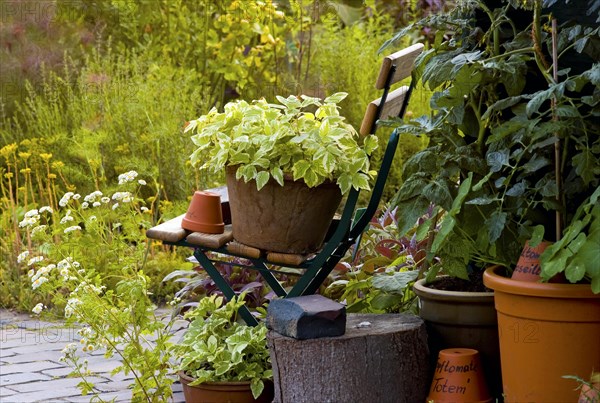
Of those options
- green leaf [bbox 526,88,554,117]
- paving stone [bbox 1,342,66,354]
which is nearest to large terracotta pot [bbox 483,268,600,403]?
green leaf [bbox 526,88,554,117]

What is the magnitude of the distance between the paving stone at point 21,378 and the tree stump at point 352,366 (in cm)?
139

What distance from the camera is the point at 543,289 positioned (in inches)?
110

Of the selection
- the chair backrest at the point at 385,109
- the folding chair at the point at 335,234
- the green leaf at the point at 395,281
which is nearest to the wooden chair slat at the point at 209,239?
the folding chair at the point at 335,234

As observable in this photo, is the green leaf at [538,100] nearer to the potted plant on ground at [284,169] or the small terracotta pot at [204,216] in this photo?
the potted plant on ground at [284,169]

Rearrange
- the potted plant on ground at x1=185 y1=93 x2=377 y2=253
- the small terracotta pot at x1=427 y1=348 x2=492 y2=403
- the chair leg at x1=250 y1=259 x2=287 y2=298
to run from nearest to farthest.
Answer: the small terracotta pot at x1=427 y1=348 x2=492 y2=403, the potted plant on ground at x1=185 y1=93 x2=377 y2=253, the chair leg at x1=250 y1=259 x2=287 y2=298

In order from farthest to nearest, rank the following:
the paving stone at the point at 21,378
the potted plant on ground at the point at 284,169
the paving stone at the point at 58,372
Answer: the paving stone at the point at 58,372 → the paving stone at the point at 21,378 → the potted plant on ground at the point at 284,169

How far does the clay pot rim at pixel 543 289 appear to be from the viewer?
9.11 ft

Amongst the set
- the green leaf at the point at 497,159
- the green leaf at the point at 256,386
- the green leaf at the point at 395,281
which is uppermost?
the green leaf at the point at 497,159

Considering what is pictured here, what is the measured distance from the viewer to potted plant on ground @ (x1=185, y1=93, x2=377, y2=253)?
3387 millimetres

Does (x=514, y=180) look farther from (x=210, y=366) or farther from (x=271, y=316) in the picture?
(x=210, y=366)

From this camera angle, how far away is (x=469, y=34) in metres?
3.46

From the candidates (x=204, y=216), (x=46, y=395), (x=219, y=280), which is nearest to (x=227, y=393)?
(x=219, y=280)

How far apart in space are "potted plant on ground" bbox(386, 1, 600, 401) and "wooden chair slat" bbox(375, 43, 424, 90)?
67 mm

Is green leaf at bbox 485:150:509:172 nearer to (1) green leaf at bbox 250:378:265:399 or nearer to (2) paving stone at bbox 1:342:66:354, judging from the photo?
(1) green leaf at bbox 250:378:265:399
